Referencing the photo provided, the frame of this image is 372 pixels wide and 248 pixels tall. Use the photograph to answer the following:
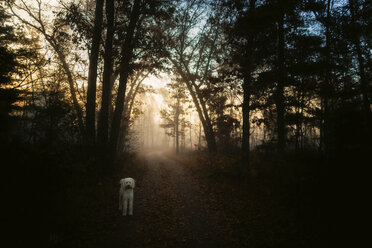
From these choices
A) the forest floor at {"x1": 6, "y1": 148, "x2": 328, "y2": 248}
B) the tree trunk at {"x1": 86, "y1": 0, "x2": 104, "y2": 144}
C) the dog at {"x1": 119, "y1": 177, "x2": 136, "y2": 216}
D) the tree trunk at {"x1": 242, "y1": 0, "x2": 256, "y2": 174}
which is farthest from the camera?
the tree trunk at {"x1": 86, "y1": 0, "x2": 104, "y2": 144}

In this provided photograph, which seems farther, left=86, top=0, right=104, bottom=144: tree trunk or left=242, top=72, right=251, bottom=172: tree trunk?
left=86, top=0, right=104, bottom=144: tree trunk

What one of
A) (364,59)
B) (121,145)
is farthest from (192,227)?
(364,59)

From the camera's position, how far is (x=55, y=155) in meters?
4.90

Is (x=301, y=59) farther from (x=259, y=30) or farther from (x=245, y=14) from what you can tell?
(x=245, y=14)

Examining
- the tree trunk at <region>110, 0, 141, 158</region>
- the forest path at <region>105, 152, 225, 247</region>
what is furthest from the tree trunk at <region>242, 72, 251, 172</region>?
the tree trunk at <region>110, 0, 141, 158</region>

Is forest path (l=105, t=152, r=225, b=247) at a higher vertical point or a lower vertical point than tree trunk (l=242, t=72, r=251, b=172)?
lower

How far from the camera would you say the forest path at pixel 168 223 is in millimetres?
4695

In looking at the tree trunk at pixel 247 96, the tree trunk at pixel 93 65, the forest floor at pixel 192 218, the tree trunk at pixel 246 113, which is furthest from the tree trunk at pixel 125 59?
the tree trunk at pixel 246 113

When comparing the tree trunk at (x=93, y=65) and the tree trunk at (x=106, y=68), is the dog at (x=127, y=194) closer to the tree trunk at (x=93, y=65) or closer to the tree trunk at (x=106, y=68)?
the tree trunk at (x=106, y=68)

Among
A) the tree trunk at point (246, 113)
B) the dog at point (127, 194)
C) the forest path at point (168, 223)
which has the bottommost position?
the forest path at point (168, 223)

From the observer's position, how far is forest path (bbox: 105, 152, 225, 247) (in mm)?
4695

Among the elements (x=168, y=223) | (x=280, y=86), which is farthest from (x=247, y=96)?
(x=168, y=223)

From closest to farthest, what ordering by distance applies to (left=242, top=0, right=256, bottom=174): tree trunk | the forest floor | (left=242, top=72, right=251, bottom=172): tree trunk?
1. the forest floor
2. (left=242, top=0, right=256, bottom=174): tree trunk
3. (left=242, top=72, right=251, bottom=172): tree trunk

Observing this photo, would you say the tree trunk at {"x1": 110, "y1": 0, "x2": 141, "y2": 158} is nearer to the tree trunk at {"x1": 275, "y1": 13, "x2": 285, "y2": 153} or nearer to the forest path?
the forest path
